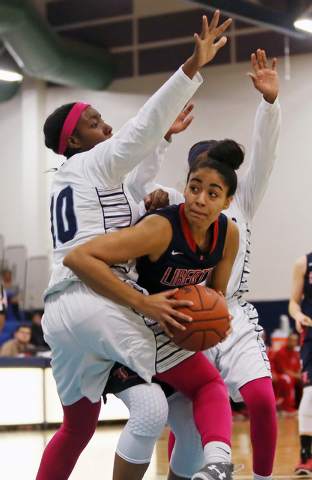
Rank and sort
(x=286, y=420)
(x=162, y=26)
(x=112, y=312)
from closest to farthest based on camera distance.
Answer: (x=112, y=312)
(x=286, y=420)
(x=162, y=26)

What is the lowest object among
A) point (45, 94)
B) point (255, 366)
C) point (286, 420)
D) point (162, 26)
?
point (286, 420)

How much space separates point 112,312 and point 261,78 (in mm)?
1418

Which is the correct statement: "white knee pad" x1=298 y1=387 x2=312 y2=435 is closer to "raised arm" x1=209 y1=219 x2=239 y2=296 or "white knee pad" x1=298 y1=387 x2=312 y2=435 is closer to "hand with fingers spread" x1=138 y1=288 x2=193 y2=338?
"raised arm" x1=209 y1=219 x2=239 y2=296

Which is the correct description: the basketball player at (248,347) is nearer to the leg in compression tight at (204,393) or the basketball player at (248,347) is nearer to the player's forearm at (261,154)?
the player's forearm at (261,154)

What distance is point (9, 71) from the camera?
1290 centimetres

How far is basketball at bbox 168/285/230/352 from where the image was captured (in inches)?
90.4

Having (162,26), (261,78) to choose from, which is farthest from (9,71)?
(261,78)

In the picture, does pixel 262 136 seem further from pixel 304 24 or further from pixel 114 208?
pixel 304 24

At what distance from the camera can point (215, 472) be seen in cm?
211

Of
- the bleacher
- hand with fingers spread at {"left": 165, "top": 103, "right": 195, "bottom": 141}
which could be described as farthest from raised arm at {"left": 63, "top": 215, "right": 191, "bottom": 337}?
the bleacher

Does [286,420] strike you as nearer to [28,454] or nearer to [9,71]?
[28,454]

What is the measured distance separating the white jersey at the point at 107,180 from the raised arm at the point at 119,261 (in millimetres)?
121

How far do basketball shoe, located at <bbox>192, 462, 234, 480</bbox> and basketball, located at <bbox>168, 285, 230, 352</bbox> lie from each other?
432mm

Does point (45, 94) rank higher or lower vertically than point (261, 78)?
higher
